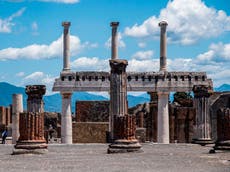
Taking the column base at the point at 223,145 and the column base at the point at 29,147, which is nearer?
the column base at the point at 29,147

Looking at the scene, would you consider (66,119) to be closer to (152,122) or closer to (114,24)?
(114,24)

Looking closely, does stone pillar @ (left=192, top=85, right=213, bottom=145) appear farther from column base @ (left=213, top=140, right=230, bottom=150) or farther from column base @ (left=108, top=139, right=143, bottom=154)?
column base @ (left=108, top=139, right=143, bottom=154)

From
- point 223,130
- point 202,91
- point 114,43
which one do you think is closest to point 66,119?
point 114,43

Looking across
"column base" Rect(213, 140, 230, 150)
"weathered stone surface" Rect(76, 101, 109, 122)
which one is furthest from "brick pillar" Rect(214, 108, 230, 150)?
"weathered stone surface" Rect(76, 101, 109, 122)

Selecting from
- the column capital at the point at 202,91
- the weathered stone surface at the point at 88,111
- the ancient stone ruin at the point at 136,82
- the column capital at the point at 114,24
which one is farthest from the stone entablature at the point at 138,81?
the weathered stone surface at the point at 88,111

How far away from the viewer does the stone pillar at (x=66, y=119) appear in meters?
29.1

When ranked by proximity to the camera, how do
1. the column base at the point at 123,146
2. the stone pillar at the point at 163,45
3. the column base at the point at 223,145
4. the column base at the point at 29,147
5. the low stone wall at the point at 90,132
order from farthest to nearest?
the low stone wall at the point at 90,132
the stone pillar at the point at 163,45
the column base at the point at 123,146
the column base at the point at 223,145
the column base at the point at 29,147

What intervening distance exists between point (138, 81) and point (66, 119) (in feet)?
14.2

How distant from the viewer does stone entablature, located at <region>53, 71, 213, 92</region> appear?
28797mm

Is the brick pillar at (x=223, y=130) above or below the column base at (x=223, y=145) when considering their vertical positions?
above

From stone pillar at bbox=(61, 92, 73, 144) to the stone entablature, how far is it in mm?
691

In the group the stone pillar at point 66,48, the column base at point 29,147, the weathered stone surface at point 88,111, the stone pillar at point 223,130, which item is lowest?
the column base at point 29,147

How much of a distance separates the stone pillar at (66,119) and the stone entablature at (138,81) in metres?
0.69

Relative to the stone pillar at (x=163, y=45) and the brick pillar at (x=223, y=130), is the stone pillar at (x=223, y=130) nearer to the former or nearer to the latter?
the brick pillar at (x=223, y=130)
